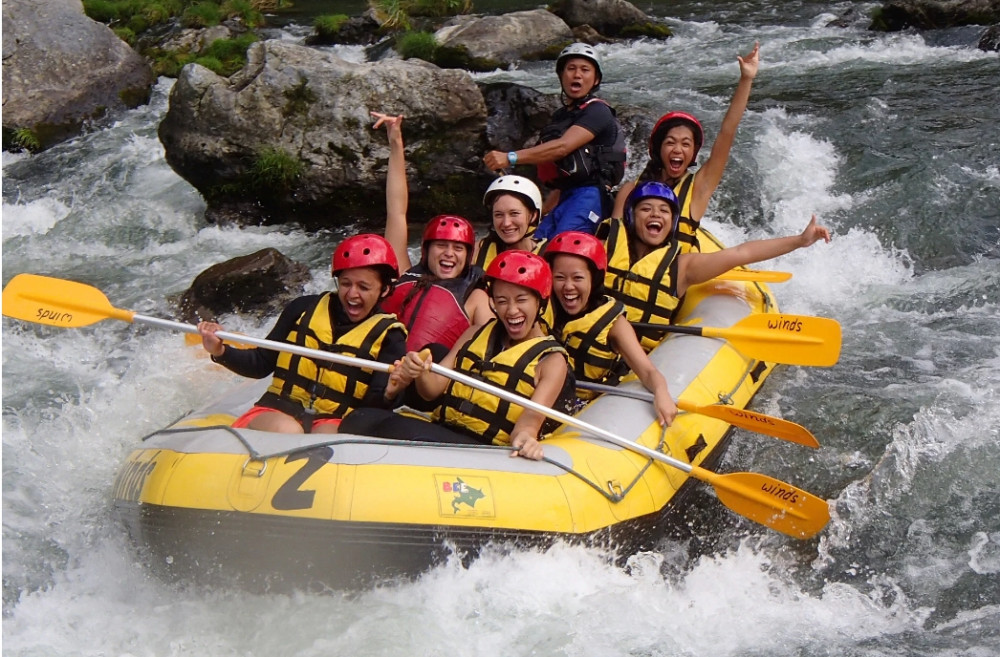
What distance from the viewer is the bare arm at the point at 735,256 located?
4722 millimetres

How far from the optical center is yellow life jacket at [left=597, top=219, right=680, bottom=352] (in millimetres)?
5102

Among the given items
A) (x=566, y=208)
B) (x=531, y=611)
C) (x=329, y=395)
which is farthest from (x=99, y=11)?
(x=531, y=611)

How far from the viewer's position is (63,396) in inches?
237

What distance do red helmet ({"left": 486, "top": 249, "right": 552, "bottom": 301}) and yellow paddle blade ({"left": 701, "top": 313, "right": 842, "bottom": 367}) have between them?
120 centimetres

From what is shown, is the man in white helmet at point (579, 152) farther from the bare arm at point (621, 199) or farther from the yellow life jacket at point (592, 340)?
the yellow life jacket at point (592, 340)

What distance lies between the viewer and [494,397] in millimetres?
4125

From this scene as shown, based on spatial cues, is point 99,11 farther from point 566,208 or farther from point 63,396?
point 566,208

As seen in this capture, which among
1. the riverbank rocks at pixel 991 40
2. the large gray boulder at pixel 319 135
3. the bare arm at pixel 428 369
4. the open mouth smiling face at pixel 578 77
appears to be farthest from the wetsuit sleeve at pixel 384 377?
the riverbank rocks at pixel 991 40

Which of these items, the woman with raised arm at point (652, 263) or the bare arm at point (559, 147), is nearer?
the woman with raised arm at point (652, 263)

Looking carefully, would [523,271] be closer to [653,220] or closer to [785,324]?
[653,220]

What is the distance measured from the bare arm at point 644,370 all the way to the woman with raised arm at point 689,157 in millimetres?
1010

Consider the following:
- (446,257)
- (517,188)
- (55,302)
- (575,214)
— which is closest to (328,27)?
(575,214)

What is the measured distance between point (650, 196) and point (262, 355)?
6.92 feet

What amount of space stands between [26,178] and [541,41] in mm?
6126
